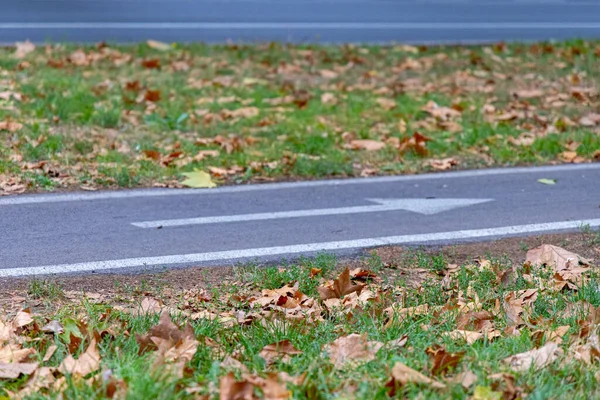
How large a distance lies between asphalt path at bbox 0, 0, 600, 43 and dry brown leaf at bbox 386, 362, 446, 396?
8657 mm

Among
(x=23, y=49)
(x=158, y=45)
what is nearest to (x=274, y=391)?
(x=23, y=49)

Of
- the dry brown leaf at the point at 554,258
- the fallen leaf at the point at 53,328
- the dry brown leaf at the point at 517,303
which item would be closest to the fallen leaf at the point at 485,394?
the dry brown leaf at the point at 517,303

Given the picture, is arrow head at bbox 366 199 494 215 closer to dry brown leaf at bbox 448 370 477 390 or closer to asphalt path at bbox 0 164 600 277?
asphalt path at bbox 0 164 600 277

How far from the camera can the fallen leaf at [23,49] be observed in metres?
9.11

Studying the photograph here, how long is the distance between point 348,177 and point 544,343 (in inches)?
135

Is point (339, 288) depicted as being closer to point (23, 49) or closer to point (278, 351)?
point (278, 351)

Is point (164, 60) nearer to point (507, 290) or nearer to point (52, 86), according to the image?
point (52, 86)

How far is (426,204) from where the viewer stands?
5758 millimetres

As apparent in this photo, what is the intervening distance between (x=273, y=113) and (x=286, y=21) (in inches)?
245

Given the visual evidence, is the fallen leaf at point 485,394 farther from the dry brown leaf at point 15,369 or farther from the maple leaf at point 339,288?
the dry brown leaf at point 15,369

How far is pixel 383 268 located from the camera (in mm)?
4477

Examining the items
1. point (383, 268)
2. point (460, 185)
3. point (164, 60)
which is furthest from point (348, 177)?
point (164, 60)

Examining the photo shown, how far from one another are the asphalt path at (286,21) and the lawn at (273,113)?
1.60m

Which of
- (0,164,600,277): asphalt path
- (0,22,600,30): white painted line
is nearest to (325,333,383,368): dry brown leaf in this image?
(0,164,600,277): asphalt path
